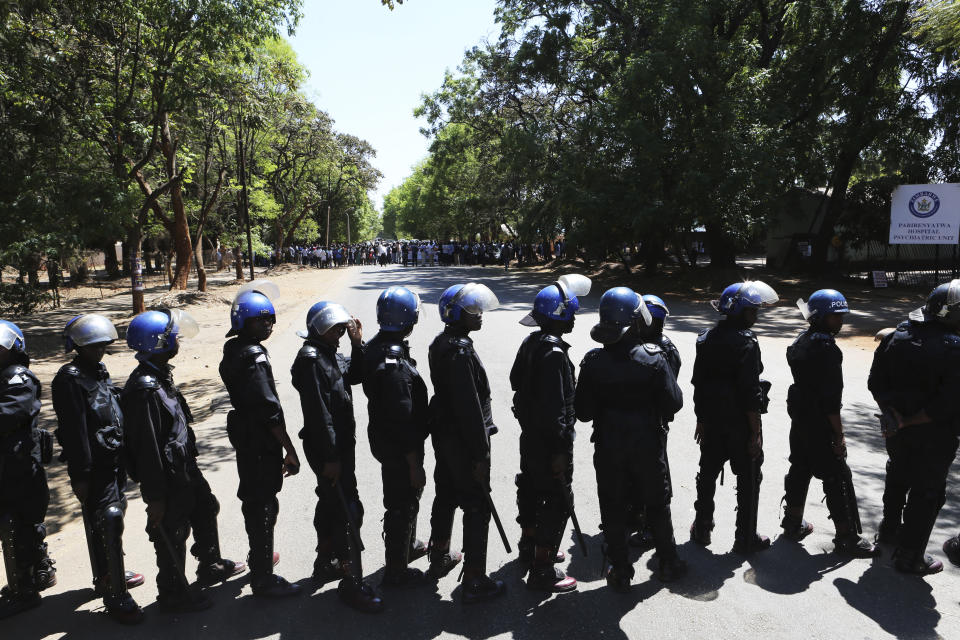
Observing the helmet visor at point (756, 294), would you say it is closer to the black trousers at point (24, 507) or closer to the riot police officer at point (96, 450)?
the riot police officer at point (96, 450)

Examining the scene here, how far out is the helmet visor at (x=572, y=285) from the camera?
3.56m

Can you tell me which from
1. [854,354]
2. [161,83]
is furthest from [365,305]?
[854,354]

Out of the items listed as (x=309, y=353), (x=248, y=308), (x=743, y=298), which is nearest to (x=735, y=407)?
(x=743, y=298)

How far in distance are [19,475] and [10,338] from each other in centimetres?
74

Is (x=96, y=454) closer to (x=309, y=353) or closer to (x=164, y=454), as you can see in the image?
(x=164, y=454)

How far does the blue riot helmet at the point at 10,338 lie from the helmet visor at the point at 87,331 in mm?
238

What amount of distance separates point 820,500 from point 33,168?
12309 millimetres

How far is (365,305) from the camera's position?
17531mm

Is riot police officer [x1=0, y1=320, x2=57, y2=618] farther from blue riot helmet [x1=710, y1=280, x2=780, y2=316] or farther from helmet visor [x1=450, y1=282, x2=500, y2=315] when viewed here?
blue riot helmet [x1=710, y1=280, x2=780, y2=316]

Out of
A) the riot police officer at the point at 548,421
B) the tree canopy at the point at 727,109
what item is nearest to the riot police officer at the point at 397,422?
the riot police officer at the point at 548,421

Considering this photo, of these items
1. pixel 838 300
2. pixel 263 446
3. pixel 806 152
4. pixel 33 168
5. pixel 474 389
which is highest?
pixel 806 152

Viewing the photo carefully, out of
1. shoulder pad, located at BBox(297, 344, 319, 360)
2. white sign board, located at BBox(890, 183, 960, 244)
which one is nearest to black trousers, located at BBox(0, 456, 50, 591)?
shoulder pad, located at BBox(297, 344, 319, 360)

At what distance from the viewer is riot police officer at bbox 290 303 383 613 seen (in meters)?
3.34

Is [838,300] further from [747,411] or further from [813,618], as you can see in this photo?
[813,618]
